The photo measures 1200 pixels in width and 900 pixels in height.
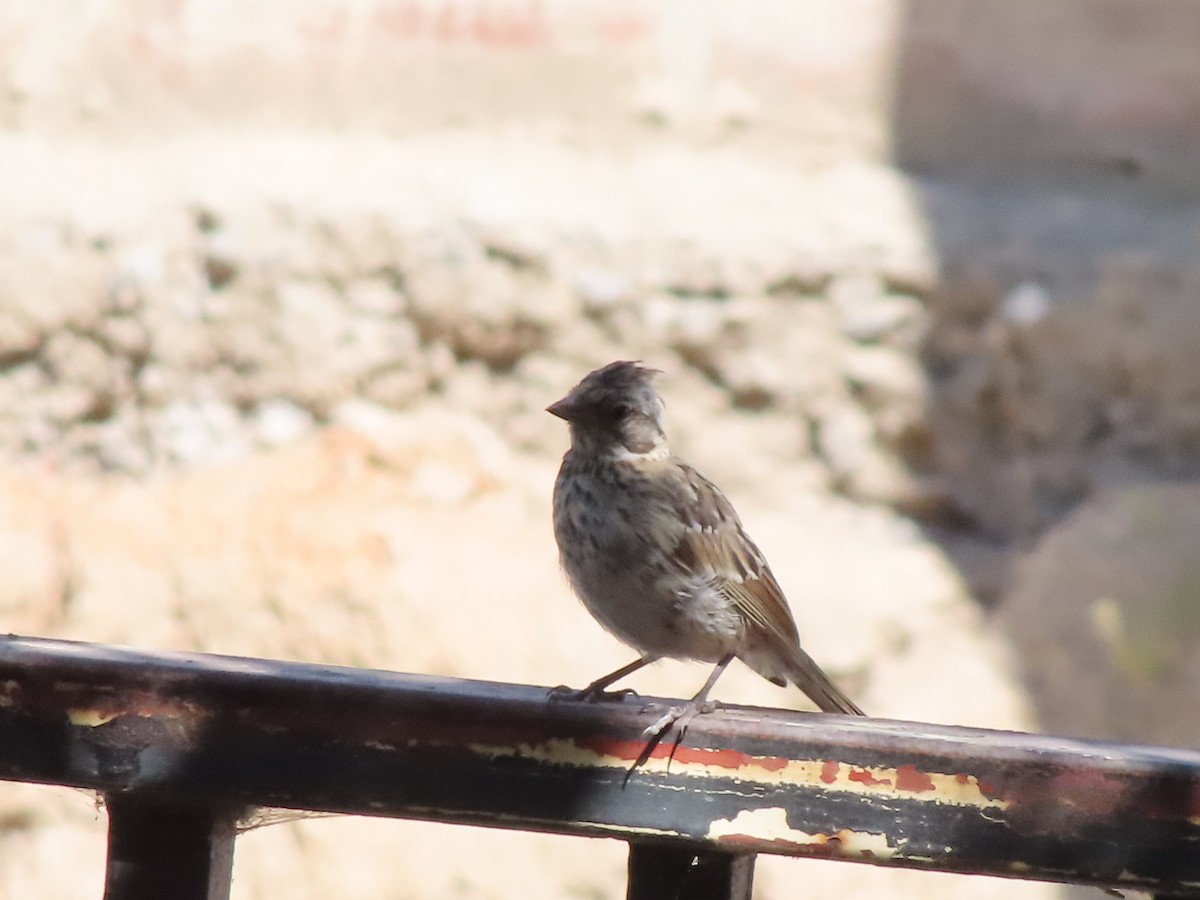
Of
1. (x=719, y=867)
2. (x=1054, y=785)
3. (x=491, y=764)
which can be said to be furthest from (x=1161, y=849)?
(x=491, y=764)

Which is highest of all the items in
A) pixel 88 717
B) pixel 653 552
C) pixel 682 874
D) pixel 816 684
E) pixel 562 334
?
pixel 562 334

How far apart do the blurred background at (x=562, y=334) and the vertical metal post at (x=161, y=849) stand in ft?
6.45

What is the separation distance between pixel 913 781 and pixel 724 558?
5.69 feet

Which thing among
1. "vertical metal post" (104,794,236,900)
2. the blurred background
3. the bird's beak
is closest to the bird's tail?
the blurred background

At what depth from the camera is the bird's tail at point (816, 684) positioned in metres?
2.91

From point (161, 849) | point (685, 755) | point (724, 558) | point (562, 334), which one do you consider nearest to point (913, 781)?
point (685, 755)

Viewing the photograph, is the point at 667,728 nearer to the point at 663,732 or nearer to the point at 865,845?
the point at 663,732

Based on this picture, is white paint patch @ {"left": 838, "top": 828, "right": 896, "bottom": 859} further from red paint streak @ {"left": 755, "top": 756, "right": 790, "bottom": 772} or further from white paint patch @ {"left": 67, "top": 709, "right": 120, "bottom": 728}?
white paint patch @ {"left": 67, "top": 709, "right": 120, "bottom": 728}

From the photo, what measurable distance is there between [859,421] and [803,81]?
82 centimetres

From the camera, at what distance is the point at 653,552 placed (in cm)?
304

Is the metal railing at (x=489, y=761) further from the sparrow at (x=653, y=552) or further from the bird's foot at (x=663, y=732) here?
the sparrow at (x=653, y=552)

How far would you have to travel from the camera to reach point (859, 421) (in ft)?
11.8

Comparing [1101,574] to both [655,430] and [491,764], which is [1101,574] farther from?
[491,764]

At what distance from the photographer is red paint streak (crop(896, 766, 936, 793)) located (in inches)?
54.8
